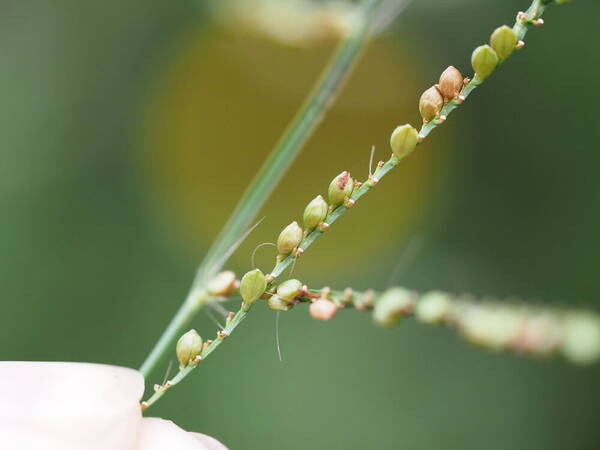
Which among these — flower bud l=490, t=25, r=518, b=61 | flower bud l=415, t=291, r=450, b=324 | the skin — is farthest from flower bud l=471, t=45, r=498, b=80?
the skin

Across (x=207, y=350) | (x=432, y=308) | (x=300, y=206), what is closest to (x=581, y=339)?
(x=432, y=308)

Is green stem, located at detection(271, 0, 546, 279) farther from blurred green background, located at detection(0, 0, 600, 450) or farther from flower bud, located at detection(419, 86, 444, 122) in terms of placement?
blurred green background, located at detection(0, 0, 600, 450)

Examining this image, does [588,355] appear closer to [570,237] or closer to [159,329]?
[159,329]

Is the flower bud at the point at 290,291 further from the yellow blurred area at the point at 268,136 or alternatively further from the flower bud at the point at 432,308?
the yellow blurred area at the point at 268,136

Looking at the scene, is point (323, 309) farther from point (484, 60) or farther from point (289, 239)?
point (484, 60)

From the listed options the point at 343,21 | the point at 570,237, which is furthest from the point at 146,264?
the point at 343,21

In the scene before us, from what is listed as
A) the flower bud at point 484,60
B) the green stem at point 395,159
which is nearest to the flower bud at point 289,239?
the green stem at point 395,159
